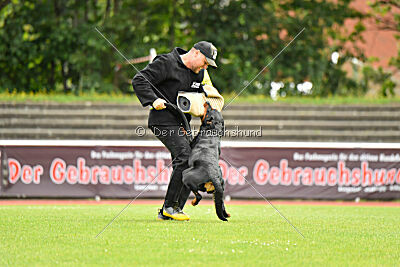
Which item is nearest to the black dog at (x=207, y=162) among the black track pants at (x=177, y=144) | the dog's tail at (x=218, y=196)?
the dog's tail at (x=218, y=196)

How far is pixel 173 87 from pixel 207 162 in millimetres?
937

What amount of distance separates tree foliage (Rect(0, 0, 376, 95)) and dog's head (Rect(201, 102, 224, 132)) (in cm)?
1563

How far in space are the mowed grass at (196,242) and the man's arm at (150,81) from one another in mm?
1236

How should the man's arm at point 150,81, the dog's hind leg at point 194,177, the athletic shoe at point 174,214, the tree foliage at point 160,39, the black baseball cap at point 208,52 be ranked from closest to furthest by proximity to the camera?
the dog's hind leg at point 194,177, the man's arm at point 150,81, the black baseball cap at point 208,52, the athletic shoe at point 174,214, the tree foliage at point 160,39

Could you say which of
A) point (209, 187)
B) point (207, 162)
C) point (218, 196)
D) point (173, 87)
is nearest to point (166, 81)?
point (173, 87)

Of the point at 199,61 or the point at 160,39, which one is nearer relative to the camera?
the point at 199,61

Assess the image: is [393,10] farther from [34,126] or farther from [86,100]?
[34,126]

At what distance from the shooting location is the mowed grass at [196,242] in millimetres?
4703

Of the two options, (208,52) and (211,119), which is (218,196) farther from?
(208,52)

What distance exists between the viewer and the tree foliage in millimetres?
22698

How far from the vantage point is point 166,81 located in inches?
281

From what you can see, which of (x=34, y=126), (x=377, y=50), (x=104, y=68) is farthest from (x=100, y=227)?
(x=377, y=50)

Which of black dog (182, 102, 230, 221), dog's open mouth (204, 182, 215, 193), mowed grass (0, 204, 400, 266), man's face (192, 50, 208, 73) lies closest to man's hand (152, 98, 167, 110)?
black dog (182, 102, 230, 221)

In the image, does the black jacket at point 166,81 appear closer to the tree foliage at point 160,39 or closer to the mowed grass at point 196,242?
the mowed grass at point 196,242
